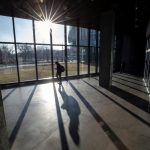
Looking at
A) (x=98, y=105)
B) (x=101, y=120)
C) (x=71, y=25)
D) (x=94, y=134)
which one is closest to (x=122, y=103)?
(x=98, y=105)

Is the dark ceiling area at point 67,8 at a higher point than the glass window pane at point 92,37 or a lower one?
higher

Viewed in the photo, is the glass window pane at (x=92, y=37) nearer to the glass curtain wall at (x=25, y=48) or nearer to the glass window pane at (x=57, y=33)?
the glass window pane at (x=57, y=33)

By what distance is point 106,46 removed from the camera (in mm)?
7766

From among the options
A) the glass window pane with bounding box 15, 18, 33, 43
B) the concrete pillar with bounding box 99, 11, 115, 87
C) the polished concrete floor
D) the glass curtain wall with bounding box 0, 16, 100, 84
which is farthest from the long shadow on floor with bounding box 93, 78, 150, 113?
the glass window pane with bounding box 15, 18, 33, 43

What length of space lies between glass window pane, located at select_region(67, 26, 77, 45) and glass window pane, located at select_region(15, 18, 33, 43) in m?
2.65

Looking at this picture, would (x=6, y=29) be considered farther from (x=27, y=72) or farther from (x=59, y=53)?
(x=59, y=53)

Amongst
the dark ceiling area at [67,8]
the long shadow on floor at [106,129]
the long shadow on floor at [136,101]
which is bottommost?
the long shadow on floor at [106,129]

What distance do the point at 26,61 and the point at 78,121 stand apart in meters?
5.96

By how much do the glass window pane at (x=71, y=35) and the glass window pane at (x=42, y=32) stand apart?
5.11ft

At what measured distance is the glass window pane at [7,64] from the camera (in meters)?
7.56

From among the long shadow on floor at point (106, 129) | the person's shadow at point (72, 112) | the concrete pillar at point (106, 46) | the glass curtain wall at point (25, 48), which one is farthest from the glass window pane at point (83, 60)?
the long shadow on floor at point (106, 129)

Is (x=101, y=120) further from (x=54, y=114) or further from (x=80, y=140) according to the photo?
(x=54, y=114)

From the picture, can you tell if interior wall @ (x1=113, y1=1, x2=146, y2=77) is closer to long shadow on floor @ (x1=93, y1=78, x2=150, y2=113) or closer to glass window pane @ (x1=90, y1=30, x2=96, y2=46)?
glass window pane @ (x1=90, y1=30, x2=96, y2=46)

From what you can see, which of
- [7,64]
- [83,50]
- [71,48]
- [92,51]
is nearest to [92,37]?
[92,51]
